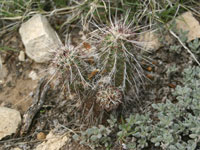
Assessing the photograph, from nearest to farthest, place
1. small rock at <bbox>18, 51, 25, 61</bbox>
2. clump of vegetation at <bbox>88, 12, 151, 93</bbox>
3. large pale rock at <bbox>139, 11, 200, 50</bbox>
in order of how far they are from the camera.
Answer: clump of vegetation at <bbox>88, 12, 151, 93</bbox>
large pale rock at <bbox>139, 11, 200, 50</bbox>
small rock at <bbox>18, 51, 25, 61</bbox>

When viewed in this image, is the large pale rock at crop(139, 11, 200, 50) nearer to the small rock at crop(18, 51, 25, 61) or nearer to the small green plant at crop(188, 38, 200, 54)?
the small green plant at crop(188, 38, 200, 54)

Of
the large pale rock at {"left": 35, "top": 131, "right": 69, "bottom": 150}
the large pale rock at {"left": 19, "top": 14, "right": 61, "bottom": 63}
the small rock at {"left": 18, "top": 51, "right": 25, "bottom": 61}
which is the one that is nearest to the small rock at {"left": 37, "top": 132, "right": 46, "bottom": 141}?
the large pale rock at {"left": 35, "top": 131, "right": 69, "bottom": 150}

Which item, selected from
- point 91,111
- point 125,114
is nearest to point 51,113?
point 91,111

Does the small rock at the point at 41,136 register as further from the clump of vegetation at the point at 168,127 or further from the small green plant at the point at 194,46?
the small green plant at the point at 194,46

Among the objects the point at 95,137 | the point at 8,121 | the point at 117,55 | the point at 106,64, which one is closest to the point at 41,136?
the point at 8,121

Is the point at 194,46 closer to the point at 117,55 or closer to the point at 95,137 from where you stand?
the point at 117,55
